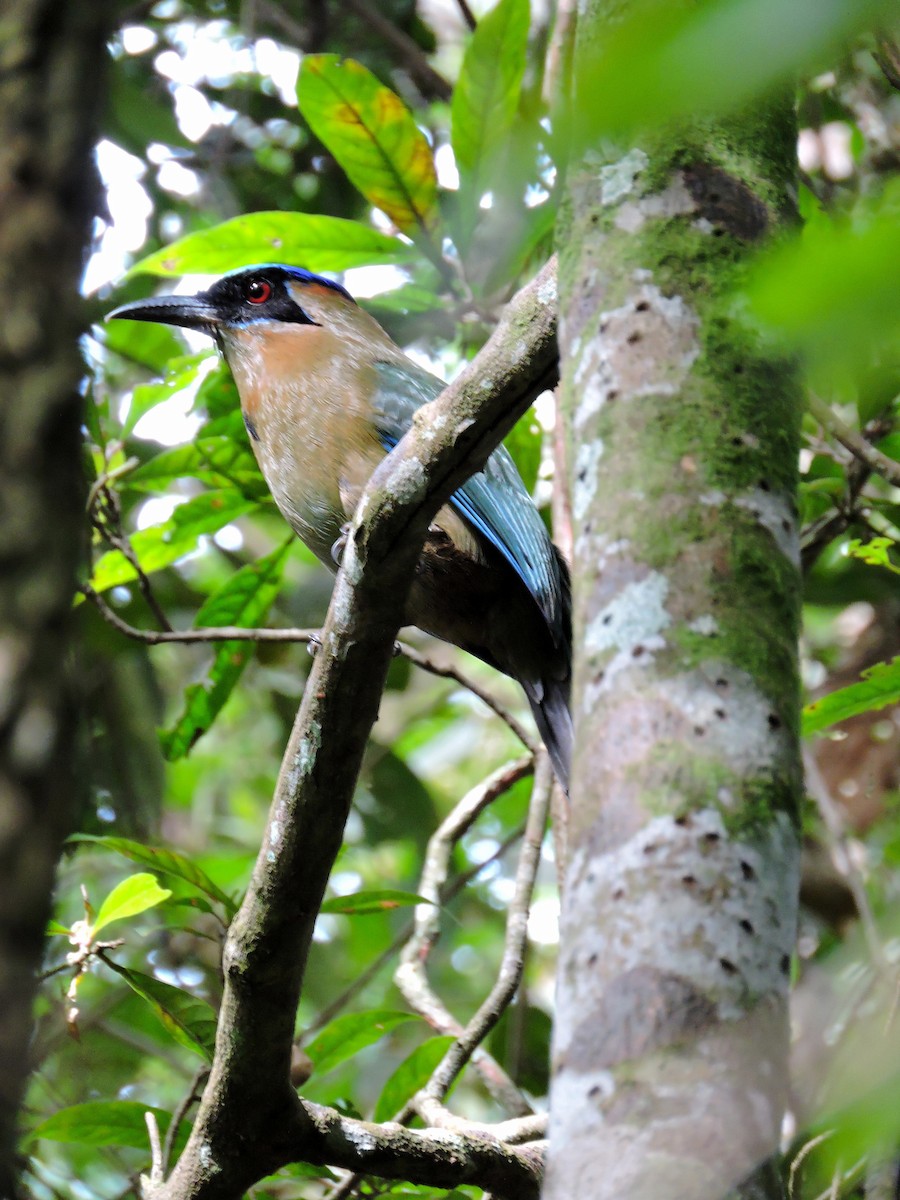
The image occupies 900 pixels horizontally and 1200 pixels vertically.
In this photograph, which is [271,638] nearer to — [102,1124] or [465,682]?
[465,682]

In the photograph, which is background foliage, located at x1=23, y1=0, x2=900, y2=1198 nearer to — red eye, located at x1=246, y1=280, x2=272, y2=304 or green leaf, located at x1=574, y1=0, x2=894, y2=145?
red eye, located at x1=246, y1=280, x2=272, y2=304

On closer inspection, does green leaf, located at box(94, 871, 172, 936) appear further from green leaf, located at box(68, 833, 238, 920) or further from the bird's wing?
the bird's wing

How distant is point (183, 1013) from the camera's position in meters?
2.61

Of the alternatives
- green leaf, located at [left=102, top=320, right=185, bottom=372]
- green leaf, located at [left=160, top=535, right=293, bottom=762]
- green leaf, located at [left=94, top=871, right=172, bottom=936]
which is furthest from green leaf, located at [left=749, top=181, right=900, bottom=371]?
green leaf, located at [left=102, top=320, right=185, bottom=372]

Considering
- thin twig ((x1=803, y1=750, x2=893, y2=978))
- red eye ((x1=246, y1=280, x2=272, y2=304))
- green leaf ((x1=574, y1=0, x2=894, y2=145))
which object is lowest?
green leaf ((x1=574, y1=0, x2=894, y2=145))

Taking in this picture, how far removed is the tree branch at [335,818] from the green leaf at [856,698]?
1.12 m

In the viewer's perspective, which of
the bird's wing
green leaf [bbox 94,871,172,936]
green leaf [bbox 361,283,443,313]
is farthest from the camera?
green leaf [bbox 361,283,443,313]

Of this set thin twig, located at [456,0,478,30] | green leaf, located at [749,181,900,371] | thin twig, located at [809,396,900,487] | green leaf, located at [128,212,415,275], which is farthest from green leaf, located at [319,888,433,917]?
thin twig, located at [456,0,478,30]

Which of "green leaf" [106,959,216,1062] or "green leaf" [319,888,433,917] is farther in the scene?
"green leaf" [319,888,433,917]

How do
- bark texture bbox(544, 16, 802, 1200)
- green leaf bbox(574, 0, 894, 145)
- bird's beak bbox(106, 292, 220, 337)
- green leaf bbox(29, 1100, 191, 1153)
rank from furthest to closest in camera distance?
bird's beak bbox(106, 292, 220, 337), green leaf bbox(29, 1100, 191, 1153), bark texture bbox(544, 16, 802, 1200), green leaf bbox(574, 0, 894, 145)

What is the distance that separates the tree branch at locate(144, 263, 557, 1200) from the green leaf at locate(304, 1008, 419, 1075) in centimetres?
57

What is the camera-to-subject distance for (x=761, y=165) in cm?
151

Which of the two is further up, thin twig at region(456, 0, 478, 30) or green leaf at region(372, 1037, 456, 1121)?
thin twig at region(456, 0, 478, 30)

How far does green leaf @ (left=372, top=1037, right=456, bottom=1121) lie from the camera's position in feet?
9.42
